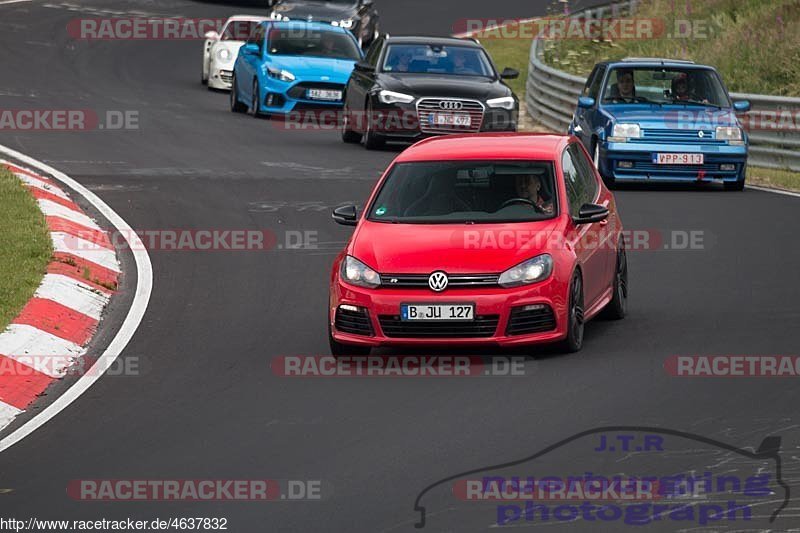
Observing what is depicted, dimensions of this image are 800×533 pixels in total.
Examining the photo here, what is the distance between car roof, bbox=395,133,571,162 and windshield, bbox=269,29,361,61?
1734cm

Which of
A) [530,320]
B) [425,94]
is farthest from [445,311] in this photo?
[425,94]

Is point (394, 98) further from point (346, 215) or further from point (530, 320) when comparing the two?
point (530, 320)

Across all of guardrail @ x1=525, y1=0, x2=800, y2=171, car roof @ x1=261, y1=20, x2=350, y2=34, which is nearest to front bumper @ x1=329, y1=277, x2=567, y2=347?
guardrail @ x1=525, y1=0, x2=800, y2=171

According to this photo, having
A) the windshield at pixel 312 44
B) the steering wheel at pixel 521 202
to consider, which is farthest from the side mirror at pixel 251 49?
the steering wheel at pixel 521 202

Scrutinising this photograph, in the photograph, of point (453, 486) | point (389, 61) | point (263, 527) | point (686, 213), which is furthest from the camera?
point (389, 61)

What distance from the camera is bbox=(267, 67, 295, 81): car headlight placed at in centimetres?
2938

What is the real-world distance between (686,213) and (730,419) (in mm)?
9923

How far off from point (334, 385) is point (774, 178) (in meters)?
13.7

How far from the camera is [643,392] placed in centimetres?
1060

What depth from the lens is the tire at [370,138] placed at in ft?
84.0

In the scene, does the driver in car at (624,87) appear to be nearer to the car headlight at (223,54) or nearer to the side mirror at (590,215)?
the side mirror at (590,215)

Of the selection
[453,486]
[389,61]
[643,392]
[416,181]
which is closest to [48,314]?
[416,181]

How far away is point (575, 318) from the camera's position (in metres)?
11.9

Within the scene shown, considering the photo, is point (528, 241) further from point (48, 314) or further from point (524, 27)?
point (524, 27)
